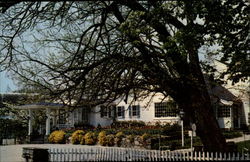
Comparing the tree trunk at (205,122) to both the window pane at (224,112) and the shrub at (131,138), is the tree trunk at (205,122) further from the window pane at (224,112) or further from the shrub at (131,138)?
the window pane at (224,112)

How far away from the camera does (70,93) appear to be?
559 inches

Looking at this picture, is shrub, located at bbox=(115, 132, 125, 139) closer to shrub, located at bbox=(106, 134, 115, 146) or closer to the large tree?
shrub, located at bbox=(106, 134, 115, 146)

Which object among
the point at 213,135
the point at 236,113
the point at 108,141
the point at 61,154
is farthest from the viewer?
the point at 236,113

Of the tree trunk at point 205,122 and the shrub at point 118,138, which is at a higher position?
the tree trunk at point 205,122

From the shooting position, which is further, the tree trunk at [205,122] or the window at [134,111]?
the window at [134,111]

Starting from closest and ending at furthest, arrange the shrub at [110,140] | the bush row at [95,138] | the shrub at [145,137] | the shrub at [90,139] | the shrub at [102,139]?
1. the shrub at [145,137]
2. the bush row at [95,138]
3. the shrub at [110,140]
4. the shrub at [102,139]
5. the shrub at [90,139]

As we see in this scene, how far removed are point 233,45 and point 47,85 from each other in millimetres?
7080

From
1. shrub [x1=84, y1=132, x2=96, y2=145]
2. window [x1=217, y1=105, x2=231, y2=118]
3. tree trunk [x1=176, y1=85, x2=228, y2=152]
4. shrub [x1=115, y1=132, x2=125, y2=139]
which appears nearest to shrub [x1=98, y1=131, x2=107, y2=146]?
shrub [x1=84, y1=132, x2=96, y2=145]

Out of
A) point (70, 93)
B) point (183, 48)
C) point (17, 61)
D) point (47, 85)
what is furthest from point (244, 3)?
point (17, 61)

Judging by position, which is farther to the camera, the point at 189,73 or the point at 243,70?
the point at 189,73

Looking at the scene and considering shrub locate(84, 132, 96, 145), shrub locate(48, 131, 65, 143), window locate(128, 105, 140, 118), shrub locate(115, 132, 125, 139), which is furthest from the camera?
window locate(128, 105, 140, 118)

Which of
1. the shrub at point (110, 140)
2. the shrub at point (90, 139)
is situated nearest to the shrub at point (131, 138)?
the shrub at point (110, 140)

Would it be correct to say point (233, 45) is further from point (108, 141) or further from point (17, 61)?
point (108, 141)

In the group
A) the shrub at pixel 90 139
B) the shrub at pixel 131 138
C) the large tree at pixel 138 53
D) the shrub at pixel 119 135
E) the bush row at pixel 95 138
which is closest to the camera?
the large tree at pixel 138 53
